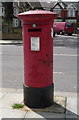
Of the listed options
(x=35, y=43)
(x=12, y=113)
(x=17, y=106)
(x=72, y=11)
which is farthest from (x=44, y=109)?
(x=72, y=11)

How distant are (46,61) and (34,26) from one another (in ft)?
2.26

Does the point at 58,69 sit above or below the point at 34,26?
below

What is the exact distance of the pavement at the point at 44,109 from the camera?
395 cm

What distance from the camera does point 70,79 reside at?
6609mm

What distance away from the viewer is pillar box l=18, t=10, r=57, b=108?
4.08m

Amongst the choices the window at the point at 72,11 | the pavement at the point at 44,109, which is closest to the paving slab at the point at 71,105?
the pavement at the point at 44,109

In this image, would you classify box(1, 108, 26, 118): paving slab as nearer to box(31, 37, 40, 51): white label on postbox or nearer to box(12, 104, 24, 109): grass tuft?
box(12, 104, 24, 109): grass tuft

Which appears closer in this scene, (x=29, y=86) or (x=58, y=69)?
(x=29, y=86)

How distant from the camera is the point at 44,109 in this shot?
427 centimetres

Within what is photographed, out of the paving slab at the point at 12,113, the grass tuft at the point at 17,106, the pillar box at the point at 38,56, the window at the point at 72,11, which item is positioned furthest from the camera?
the window at the point at 72,11

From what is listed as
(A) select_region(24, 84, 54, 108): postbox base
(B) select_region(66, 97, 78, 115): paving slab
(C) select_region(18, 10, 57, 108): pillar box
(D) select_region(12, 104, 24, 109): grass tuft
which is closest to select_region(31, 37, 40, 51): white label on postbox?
(C) select_region(18, 10, 57, 108): pillar box

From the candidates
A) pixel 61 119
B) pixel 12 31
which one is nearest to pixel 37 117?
pixel 61 119

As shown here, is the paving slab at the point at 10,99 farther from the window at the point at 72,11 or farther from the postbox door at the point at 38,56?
the window at the point at 72,11

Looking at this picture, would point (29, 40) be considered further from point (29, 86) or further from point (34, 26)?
point (29, 86)
